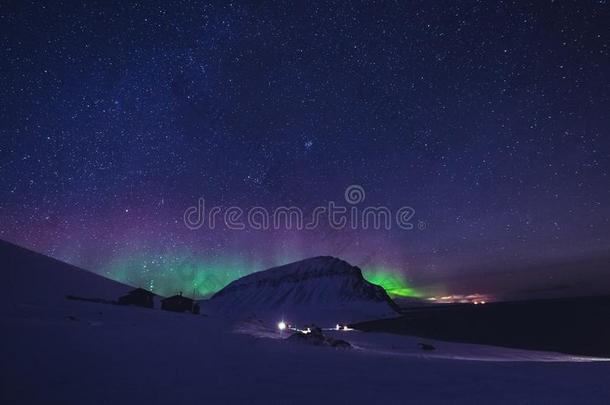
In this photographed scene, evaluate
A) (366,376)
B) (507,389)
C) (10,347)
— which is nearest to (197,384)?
(366,376)

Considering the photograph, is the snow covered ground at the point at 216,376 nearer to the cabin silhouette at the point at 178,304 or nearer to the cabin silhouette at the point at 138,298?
the cabin silhouette at the point at 138,298

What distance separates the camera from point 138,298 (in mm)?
45531

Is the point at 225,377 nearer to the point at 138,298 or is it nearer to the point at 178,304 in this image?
the point at 138,298

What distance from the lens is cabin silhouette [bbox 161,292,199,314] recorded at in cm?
5059

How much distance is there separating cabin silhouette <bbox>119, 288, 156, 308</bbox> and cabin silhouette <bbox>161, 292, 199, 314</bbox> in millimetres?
3933

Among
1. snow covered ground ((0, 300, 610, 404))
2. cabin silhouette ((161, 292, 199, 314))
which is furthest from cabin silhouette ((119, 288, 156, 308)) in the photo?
snow covered ground ((0, 300, 610, 404))

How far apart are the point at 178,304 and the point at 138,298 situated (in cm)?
716

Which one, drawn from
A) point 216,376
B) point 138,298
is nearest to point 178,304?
point 138,298

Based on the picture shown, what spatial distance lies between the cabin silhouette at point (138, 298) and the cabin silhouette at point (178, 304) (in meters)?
3.93

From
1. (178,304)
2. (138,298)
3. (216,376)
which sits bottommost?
(178,304)

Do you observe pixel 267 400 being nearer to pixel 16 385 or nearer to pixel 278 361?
pixel 278 361

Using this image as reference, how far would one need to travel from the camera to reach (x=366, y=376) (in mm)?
11141

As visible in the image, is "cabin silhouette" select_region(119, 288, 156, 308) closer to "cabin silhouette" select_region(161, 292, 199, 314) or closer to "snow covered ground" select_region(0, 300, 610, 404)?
"cabin silhouette" select_region(161, 292, 199, 314)

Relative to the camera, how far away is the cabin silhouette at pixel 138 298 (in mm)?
44241
